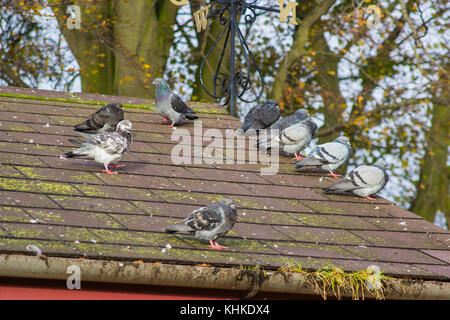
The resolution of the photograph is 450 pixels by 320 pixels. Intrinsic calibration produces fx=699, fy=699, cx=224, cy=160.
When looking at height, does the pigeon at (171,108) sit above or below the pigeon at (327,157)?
above

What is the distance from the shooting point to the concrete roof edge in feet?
13.4

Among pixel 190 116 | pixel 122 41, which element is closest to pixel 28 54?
pixel 122 41

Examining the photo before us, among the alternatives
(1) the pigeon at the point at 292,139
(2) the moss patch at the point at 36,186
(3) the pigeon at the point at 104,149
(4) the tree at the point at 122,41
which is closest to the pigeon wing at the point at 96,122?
(3) the pigeon at the point at 104,149

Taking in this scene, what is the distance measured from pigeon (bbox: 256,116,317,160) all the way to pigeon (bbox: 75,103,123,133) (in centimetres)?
170

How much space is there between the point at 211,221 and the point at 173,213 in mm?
744

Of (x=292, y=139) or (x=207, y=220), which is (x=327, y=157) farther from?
(x=207, y=220)

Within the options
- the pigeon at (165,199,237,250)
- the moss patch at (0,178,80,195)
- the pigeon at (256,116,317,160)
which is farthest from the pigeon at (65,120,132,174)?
the pigeon at (256,116,317,160)

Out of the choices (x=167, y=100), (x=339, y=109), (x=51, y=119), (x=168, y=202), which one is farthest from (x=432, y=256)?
(x=339, y=109)

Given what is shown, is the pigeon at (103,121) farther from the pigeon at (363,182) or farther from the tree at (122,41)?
the tree at (122,41)

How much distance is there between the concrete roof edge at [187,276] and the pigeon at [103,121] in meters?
3.02

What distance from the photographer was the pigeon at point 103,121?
707 cm

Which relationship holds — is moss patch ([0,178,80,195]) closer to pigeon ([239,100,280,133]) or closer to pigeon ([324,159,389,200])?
pigeon ([324,159,389,200])

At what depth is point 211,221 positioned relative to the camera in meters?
4.66
